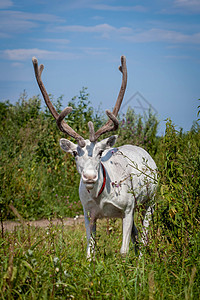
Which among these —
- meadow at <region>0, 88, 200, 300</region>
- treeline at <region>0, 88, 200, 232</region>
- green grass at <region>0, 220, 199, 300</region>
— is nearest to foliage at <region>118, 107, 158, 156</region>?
treeline at <region>0, 88, 200, 232</region>

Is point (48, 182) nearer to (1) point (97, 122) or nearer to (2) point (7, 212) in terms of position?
(2) point (7, 212)

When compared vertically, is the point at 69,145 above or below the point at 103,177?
above

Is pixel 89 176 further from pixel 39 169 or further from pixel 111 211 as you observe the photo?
pixel 39 169

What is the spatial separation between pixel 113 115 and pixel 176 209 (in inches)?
53.8

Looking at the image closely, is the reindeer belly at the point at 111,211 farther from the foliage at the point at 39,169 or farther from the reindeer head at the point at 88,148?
the foliage at the point at 39,169

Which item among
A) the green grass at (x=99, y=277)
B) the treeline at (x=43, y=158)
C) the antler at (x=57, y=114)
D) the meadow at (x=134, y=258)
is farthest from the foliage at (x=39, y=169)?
the green grass at (x=99, y=277)

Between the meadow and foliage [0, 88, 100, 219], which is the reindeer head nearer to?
the meadow

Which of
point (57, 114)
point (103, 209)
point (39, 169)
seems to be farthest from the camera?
point (39, 169)

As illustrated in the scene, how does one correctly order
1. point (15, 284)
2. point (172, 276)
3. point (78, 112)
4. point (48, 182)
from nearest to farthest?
point (15, 284) < point (172, 276) < point (48, 182) < point (78, 112)

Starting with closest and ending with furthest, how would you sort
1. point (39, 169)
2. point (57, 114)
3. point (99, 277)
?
point (99, 277) < point (57, 114) < point (39, 169)

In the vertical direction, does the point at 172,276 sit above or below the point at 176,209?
below

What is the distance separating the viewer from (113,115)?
4.60 meters

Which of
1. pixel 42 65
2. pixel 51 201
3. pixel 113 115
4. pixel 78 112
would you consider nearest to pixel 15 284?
pixel 113 115

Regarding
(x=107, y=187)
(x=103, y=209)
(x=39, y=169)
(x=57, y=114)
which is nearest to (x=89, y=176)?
(x=107, y=187)
